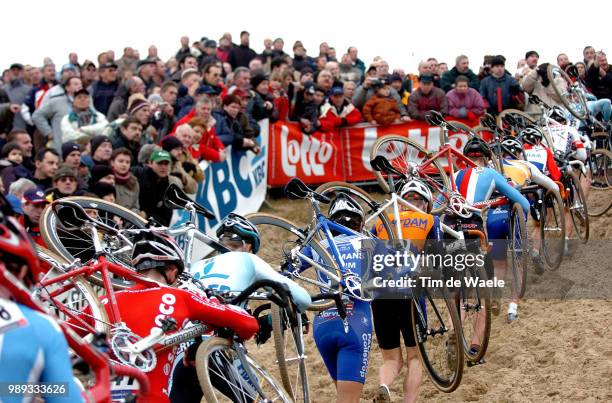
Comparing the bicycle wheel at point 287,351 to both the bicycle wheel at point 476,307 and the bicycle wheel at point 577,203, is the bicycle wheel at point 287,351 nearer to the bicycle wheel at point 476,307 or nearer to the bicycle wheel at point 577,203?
the bicycle wheel at point 476,307

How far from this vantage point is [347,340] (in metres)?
7.92

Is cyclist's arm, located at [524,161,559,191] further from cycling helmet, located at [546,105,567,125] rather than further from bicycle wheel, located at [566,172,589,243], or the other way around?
cycling helmet, located at [546,105,567,125]

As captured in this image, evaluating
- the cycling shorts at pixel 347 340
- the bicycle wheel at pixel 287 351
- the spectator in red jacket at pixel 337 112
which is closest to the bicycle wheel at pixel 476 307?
the cycling shorts at pixel 347 340

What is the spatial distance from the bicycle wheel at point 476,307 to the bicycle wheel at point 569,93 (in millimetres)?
7432

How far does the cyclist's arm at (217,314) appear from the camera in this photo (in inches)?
219

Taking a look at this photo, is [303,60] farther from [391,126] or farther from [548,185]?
[548,185]

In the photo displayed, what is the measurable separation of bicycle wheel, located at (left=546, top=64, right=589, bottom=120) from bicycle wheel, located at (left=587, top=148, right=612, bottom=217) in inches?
30.7

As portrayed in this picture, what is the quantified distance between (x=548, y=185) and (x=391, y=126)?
5.83 m

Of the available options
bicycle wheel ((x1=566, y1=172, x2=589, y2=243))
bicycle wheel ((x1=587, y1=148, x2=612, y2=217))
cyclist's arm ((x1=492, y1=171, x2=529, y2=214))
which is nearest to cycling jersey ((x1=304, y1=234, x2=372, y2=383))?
cyclist's arm ((x1=492, y1=171, x2=529, y2=214))

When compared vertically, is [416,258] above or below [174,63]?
below

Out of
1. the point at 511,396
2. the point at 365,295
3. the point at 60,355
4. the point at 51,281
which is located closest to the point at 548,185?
the point at 511,396

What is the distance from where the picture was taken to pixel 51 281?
618 centimetres

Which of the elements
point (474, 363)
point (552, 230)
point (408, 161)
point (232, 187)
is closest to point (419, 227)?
point (474, 363)

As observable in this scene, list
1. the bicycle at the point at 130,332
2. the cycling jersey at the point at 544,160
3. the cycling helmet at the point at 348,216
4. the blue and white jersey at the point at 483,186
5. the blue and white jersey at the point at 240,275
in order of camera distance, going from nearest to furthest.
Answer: the bicycle at the point at 130,332
the blue and white jersey at the point at 240,275
the cycling helmet at the point at 348,216
the blue and white jersey at the point at 483,186
the cycling jersey at the point at 544,160
